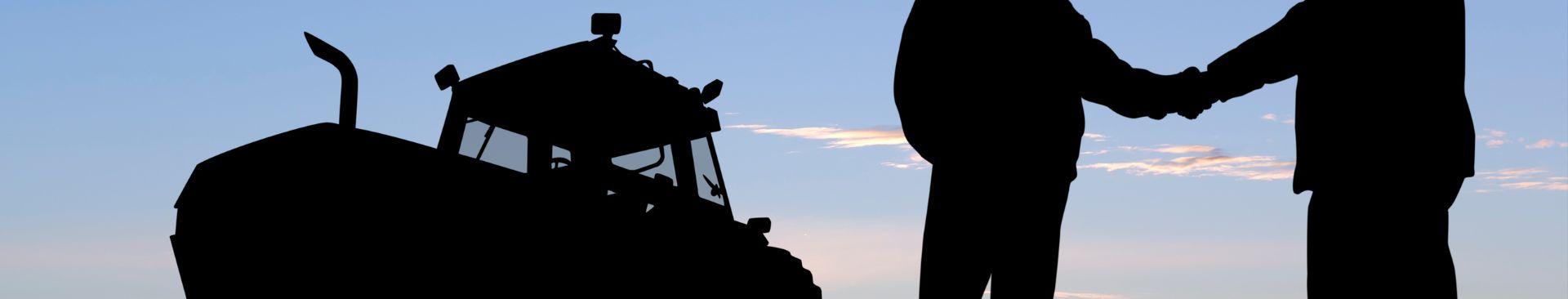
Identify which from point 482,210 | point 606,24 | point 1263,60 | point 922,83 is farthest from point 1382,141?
point 606,24

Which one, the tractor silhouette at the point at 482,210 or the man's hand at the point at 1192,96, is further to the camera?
the tractor silhouette at the point at 482,210

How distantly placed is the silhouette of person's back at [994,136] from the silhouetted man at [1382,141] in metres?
0.69

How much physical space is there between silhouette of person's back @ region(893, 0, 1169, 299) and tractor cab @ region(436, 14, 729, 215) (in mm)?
3491

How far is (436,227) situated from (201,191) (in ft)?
3.15

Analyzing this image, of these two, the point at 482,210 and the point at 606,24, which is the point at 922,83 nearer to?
the point at 482,210

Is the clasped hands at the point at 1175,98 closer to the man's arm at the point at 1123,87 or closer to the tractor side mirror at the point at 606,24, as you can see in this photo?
the man's arm at the point at 1123,87

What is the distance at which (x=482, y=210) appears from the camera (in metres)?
6.34

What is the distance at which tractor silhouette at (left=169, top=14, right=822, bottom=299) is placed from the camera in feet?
19.2

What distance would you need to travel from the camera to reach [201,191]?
6.03 metres

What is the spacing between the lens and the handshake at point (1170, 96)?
15.2 ft

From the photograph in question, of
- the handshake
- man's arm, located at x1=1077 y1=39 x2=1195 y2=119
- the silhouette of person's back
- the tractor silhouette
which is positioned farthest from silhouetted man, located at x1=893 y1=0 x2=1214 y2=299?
the tractor silhouette

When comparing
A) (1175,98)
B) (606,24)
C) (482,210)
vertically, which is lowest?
(482,210)

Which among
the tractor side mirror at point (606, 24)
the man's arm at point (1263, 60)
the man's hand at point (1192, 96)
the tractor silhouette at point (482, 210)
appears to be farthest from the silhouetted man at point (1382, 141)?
the tractor side mirror at point (606, 24)

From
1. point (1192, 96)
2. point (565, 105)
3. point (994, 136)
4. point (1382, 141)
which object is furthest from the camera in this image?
point (565, 105)
